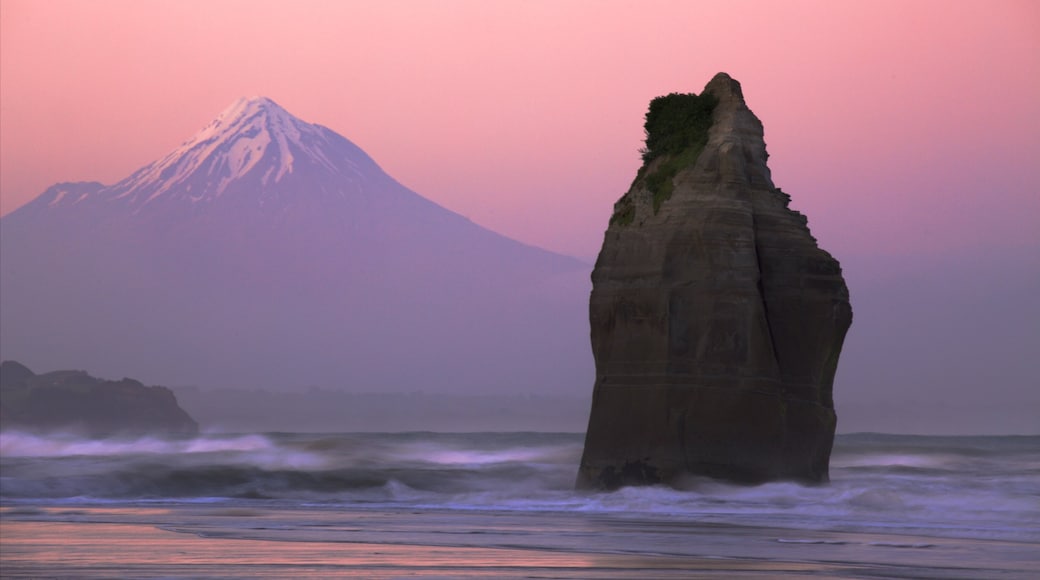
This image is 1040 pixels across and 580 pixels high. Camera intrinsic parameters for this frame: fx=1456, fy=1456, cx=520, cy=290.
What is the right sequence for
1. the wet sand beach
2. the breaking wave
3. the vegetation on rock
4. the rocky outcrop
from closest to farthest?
the wet sand beach < the breaking wave < the vegetation on rock < the rocky outcrop

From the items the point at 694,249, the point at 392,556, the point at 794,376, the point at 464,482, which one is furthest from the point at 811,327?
the point at 392,556

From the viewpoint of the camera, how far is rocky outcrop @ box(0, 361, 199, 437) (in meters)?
108

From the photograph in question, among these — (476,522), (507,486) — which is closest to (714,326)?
(476,522)

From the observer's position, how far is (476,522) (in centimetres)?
3030

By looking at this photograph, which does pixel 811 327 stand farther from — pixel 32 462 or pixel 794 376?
pixel 32 462

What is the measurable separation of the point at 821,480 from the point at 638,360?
18.5 feet

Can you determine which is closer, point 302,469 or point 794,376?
point 794,376

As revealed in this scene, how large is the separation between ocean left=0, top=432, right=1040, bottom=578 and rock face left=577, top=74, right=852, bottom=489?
1.03 m

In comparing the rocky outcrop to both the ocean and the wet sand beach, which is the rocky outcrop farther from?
the wet sand beach

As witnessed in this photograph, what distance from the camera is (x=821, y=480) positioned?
37094 millimetres

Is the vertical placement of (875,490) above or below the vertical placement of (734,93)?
below

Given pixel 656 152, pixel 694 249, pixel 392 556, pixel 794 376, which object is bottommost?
pixel 392 556

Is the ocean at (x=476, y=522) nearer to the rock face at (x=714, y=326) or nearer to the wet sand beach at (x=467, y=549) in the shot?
the wet sand beach at (x=467, y=549)

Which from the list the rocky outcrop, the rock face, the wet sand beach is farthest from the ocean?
the rocky outcrop
